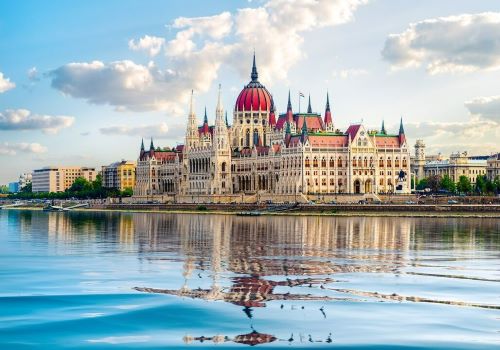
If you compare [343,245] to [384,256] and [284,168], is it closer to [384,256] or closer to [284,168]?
[384,256]

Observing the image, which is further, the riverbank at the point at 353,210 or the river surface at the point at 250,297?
the riverbank at the point at 353,210

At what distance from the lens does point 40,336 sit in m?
29.2

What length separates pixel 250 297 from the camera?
36.3 m

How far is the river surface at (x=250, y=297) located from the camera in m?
29.0

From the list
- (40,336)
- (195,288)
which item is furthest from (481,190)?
(40,336)

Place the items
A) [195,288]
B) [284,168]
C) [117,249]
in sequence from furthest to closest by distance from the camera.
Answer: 1. [284,168]
2. [117,249]
3. [195,288]

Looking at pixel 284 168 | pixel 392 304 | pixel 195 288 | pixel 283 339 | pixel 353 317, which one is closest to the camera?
pixel 283 339

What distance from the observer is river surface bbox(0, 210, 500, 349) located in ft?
95.0

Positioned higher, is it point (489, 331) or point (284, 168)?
point (284, 168)

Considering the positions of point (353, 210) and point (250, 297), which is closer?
point (250, 297)

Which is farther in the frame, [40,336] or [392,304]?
[392,304]

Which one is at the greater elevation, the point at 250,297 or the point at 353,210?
the point at 353,210

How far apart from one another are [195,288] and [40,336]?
36.3 feet

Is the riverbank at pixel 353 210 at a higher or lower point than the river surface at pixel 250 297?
higher
